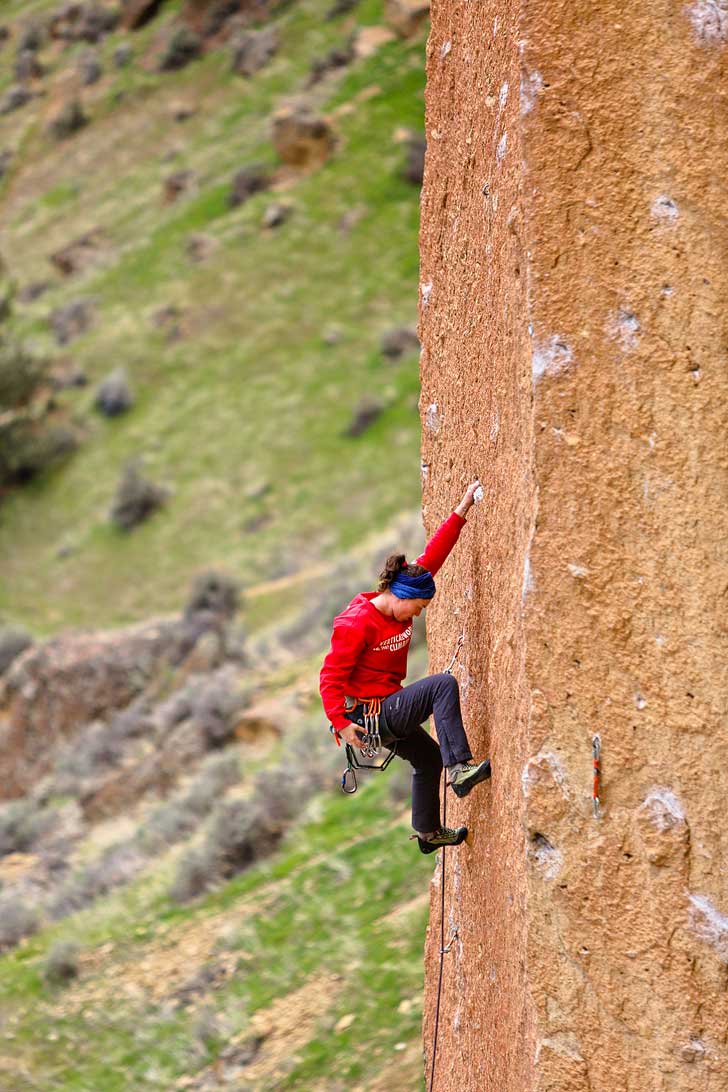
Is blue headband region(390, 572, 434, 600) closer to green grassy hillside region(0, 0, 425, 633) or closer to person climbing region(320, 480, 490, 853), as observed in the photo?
person climbing region(320, 480, 490, 853)

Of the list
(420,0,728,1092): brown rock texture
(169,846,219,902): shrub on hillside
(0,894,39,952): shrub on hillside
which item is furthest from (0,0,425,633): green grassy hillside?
(420,0,728,1092): brown rock texture

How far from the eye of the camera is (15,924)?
12.6 metres

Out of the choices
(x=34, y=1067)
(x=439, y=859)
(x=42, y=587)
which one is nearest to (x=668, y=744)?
(x=439, y=859)

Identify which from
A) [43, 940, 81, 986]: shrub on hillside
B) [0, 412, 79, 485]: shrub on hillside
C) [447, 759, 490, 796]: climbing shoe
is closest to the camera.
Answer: [447, 759, 490, 796]: climbing shoe

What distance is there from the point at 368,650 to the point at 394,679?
0.55ft

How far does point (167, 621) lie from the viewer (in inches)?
831

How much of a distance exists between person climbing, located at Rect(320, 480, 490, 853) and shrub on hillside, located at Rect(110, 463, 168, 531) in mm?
25399

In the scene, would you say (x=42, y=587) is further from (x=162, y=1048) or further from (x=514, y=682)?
(x=514, y=682)

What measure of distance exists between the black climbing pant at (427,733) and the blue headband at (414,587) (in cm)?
33

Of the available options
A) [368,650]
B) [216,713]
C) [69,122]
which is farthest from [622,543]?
[69,122]

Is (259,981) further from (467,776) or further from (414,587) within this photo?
(467,776)

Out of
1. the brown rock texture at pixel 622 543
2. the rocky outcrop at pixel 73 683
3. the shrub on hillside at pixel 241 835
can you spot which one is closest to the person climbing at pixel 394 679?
the brown rock texture at pixel 622 543

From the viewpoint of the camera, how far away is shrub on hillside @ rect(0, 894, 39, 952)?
1254cm

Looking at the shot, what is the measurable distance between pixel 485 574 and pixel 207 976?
6844 millimetres
